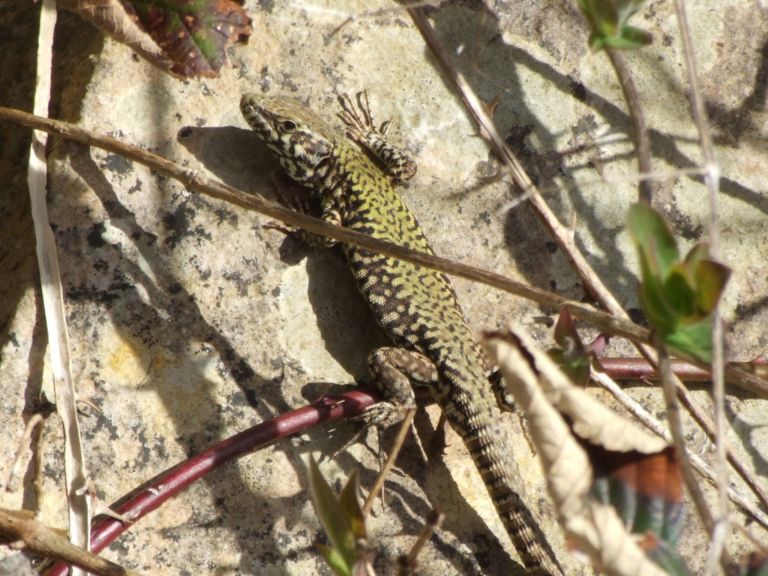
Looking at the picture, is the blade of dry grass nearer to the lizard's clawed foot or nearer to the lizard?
the lizard

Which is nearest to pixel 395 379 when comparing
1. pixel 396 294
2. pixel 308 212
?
pixel 396 294

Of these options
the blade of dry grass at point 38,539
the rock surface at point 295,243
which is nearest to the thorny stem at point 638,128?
the rock surface at point 295,243

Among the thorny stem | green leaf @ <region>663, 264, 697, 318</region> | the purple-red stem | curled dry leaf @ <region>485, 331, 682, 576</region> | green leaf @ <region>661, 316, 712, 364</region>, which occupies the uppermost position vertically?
the thorny stem

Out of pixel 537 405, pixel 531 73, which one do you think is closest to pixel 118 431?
pixel 537 405

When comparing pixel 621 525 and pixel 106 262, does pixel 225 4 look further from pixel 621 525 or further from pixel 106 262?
pixel 621 525

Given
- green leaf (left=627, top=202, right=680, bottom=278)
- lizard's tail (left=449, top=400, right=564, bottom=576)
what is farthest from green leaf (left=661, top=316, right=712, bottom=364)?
lizard's tail (left=449, top=400, right=564, bottom=576)

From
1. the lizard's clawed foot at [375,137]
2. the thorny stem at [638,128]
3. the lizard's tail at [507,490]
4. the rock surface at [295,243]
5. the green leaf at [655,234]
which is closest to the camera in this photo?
the green leaf at [655,234]

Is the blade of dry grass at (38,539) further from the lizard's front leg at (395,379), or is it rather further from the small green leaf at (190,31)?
the small green leaf at (190,31)
